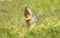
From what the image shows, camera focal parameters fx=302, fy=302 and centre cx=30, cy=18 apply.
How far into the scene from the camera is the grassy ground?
1013 cm

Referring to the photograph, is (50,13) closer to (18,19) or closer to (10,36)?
(18,19)

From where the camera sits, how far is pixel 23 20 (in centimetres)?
1310

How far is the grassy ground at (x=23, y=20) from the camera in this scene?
10.1 meters

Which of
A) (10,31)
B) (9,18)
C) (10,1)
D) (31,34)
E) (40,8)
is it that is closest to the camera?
(31,34)

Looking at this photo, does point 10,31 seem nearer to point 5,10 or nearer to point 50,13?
point 50,13

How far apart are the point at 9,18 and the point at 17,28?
180 centimetres

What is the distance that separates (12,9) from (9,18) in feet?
8.30

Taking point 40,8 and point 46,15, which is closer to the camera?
point 46,15

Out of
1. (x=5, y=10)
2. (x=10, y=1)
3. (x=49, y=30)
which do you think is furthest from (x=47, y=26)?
(x=10, y=1)

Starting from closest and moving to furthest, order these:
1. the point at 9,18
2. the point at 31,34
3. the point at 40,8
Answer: the point at 31,34, the point at 9,18, the point at 40,8

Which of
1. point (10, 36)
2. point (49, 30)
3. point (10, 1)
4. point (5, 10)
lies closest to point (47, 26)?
point (49, 30)

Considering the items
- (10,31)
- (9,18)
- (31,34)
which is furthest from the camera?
(9,18)

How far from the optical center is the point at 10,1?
17203mm

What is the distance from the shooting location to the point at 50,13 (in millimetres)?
13938
